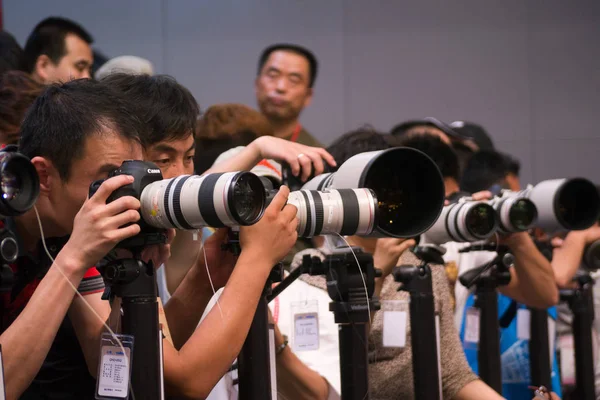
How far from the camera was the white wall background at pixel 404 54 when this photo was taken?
4836mm

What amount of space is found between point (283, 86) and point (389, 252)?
1.53 meters

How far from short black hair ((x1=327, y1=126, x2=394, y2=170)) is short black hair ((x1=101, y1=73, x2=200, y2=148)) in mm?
478

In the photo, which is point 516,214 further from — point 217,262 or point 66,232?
point 66,232

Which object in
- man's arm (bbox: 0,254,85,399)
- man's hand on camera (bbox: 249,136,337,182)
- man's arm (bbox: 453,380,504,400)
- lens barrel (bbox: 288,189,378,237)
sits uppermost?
man's hand on camera (bbox: 249,136,337,182)

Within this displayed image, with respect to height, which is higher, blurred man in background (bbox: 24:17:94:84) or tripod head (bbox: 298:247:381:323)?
blurred man in background (bbox: 24:17:94:84)

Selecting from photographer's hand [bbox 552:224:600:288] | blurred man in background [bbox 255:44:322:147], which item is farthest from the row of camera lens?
blurred man in background [bbox 255:44:322:147]

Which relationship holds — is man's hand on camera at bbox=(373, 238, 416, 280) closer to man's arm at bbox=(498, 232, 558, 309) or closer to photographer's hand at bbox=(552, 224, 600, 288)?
man's arm at bbox=(498, 232, 558, 309)

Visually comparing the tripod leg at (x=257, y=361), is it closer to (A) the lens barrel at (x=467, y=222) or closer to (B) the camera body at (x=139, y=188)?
(B) the camera body at (x=139, y=188)

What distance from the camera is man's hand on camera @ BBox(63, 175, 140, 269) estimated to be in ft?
4.57

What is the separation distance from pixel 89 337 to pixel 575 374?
217cm

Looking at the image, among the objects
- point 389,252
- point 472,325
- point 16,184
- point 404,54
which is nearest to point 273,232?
point 16,184

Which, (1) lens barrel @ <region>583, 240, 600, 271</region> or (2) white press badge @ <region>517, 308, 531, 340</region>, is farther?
(1) lens barrel @ <region>583, 240, 600, 271</region>

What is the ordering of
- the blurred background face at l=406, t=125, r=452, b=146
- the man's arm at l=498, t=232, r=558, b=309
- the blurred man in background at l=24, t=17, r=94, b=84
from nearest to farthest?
the man's arm at l=498, t=232, r=558, b=309 → the blurred man in background at l=24, t=17, r=94, b=84 → the blurred background face at l=406, t=125, r=452, b=146

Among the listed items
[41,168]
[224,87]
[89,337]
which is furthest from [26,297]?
[224,87]
